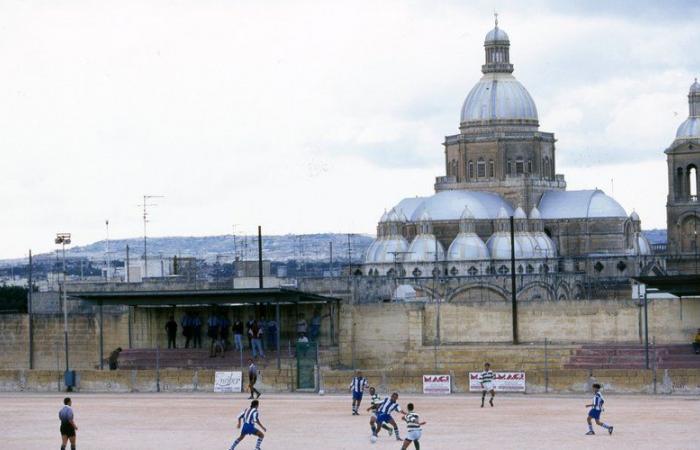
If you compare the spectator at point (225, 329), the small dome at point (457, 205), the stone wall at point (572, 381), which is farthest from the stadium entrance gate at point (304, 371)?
the small dome at point (457, 205)

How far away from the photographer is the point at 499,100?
537ft

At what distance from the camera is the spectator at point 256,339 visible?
6725 centimetres

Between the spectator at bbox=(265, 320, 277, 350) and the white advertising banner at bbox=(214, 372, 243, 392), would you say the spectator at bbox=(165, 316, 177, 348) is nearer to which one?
the spectator at bbox=(265, 320, 277, 350)

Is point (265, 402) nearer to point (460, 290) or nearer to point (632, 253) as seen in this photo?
point (460, 290)

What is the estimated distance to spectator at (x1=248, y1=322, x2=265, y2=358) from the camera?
Result: 221 feet

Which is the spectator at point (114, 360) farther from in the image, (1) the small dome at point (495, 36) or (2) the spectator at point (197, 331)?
(1) the small dome at point (495, 36)

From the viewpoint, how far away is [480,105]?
16425cm

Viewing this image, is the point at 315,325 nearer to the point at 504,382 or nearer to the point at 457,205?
the point at 504,382

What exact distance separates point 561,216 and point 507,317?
285 ft

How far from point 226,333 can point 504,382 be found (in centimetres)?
1354

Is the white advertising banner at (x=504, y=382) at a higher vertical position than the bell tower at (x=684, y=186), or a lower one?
lower

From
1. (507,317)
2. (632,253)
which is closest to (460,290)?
(632,253)

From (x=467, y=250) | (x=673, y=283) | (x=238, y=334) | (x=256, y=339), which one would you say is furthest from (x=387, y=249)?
(x=673, y=283)

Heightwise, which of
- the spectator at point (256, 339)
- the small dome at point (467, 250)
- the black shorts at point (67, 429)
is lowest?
the black shorts at point (67, 429)
